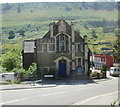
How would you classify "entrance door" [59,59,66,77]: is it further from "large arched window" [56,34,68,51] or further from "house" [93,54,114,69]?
"house" [93,54,114,69]

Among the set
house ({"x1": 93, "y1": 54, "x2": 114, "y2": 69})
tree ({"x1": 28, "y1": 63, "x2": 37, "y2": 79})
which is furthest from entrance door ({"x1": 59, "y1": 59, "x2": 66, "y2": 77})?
house ({"x1": 93, "y1": 54, "x2": 114, "y2": 69})

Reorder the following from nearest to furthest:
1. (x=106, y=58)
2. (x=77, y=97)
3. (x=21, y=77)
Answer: (x=77, y=97) → (x=21, y=77) → (x=106, y=58)

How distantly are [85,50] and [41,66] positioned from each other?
693 cm

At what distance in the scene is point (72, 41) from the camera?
130 feet

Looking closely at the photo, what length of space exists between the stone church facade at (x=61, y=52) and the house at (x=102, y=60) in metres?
22.1

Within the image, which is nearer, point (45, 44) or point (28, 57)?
point (45, 44)

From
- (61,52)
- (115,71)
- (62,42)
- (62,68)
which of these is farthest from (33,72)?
→ (115,71)

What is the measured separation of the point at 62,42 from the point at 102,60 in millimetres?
26533

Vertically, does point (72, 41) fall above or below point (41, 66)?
above

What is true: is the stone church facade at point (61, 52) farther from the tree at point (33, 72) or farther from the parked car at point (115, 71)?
the parked car at point (115, 71)

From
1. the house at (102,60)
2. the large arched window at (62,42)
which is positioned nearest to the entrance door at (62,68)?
the large arched window at (62,42)

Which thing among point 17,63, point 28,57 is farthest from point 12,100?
point 17,63

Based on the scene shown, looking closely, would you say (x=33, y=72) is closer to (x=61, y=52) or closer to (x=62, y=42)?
(x=61, y=52)

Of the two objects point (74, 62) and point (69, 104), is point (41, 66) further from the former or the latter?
point (69, 104)
